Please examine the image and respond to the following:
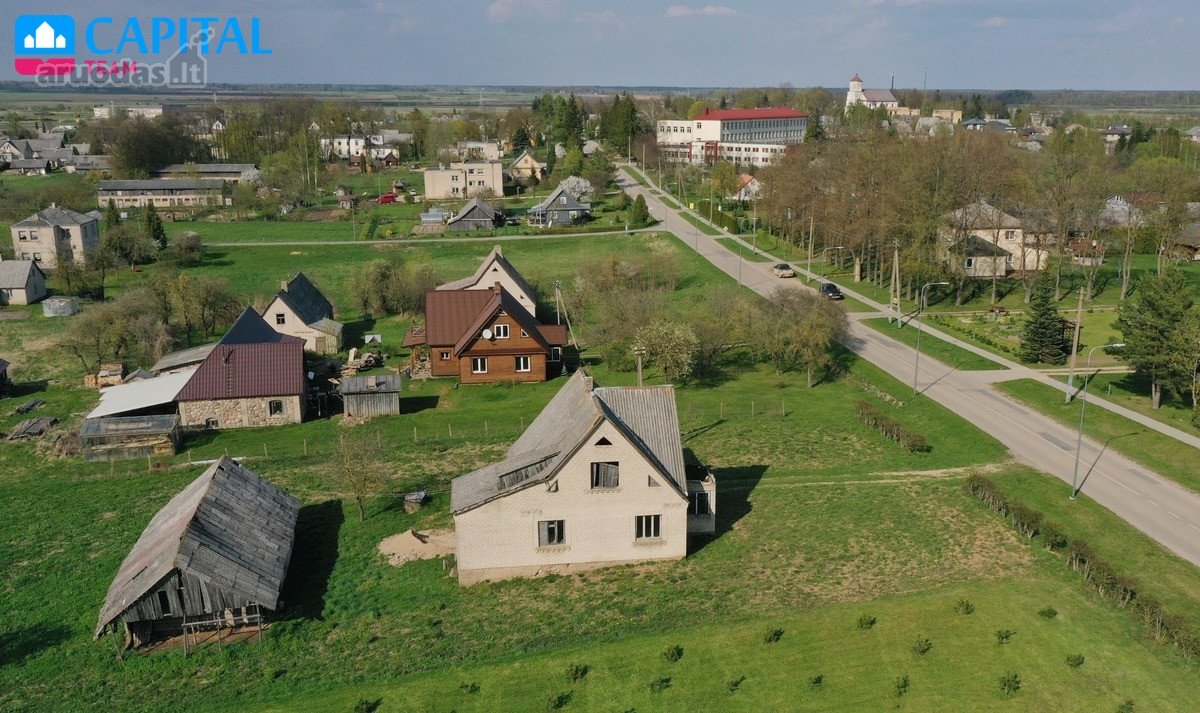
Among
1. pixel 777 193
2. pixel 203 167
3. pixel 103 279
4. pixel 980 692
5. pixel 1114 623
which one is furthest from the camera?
pixel 203 167

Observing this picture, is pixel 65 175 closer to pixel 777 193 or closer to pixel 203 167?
pixel 203 167

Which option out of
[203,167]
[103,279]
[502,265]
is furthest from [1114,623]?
[203,167]

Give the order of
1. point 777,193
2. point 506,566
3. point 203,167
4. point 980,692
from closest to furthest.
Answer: point 980,692 < point 506,566 < point 777,193 < point 203,167

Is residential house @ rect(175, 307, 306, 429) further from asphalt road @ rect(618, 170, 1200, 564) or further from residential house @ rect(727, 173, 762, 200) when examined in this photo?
residential house @ rect(727, 173, 762, 200)

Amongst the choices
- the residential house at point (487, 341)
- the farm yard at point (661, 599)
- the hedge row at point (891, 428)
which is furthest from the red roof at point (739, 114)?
the farm yard at point (661, 599)

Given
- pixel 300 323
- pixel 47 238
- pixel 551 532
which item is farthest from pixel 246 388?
pixel 47 238

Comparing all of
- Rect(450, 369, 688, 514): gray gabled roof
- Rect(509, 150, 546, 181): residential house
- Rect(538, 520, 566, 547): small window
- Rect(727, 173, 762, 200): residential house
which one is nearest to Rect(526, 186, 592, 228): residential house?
Rect(727, 173, 762, 200): residential house

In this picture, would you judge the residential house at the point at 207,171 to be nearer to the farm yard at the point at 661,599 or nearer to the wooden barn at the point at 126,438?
the wooden barn at the point at 126,438
